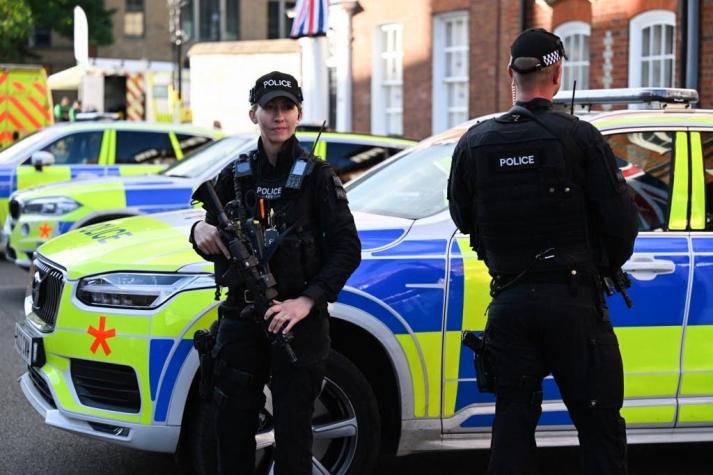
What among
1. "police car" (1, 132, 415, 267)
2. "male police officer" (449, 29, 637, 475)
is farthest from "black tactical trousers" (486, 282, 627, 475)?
"police car" (1, 132, 415, 267)

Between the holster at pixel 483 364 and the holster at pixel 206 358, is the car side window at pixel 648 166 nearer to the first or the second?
the holster at pixel 483 364

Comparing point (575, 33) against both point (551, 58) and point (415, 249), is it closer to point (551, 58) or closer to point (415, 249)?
point (415, 249)

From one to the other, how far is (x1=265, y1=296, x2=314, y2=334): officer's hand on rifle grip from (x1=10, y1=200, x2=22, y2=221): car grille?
25.9ft

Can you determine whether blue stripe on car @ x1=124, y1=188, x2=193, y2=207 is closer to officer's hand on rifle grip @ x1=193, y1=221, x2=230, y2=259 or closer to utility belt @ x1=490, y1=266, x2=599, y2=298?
officer's hand on rifle grip @ x1=193, y1=221, x2=230, y2=259

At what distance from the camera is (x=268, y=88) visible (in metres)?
4.20

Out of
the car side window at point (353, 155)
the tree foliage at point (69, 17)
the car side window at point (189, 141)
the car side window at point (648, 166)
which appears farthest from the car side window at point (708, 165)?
the tree foliage at point (69, 17)

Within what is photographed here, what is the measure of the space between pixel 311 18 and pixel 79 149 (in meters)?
8.86

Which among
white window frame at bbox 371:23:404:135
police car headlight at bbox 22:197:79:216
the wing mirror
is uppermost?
Answer: white window frame at bbox 371:23:404:135

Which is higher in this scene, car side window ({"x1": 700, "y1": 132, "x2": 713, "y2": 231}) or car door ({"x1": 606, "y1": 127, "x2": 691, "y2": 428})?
car side window ({"x1": 700, "y1": 132, "x2": 713, "y2": 231})

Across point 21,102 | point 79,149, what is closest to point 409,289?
point 79,149

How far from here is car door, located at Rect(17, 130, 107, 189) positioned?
1341 cm

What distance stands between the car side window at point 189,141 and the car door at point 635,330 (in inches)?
350

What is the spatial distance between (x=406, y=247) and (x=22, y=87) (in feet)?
54.6

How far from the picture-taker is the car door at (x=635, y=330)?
199 inches
